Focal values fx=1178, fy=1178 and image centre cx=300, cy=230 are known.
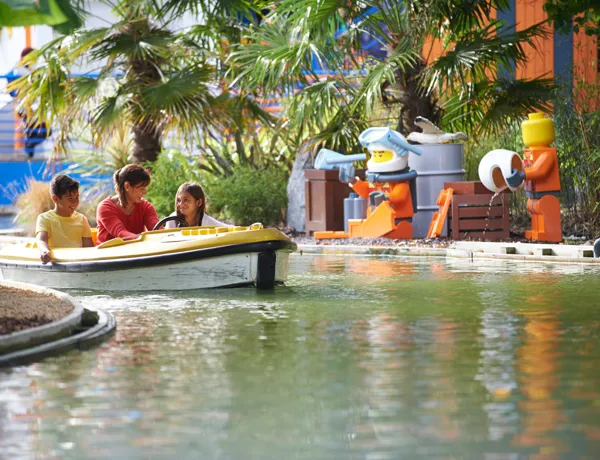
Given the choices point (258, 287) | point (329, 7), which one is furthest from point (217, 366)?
point (329, 7)

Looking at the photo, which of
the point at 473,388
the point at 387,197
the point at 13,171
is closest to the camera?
the point at 473,388

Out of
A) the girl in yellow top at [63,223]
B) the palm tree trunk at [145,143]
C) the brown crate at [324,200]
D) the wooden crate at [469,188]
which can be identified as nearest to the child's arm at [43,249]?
the girl in yellow top at [63,223]

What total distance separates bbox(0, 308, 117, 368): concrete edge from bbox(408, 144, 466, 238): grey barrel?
890 centimetres

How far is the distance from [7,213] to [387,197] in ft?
48.7

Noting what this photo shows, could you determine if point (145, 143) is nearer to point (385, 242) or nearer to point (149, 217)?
point (385, 242)

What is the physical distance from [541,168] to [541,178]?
0.15 meters

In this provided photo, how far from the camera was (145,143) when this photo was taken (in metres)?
19.7

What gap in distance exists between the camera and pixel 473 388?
556 cm

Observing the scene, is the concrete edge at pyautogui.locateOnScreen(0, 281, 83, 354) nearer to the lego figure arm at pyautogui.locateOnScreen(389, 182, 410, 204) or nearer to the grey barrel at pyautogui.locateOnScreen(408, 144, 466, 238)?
the lego figure arm at pyautogui.locateOnScreen(389, 182, 410, 204)

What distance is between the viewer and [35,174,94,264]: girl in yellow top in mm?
10586

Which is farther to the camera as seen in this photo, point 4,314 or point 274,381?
point 4,314

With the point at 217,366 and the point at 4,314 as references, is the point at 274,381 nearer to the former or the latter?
the point at 217,366

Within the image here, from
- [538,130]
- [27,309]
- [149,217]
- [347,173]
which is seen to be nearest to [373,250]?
[347,173]

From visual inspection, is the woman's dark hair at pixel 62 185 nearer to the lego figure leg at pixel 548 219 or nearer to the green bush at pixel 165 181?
the lego figure leg at pixel 548 219
